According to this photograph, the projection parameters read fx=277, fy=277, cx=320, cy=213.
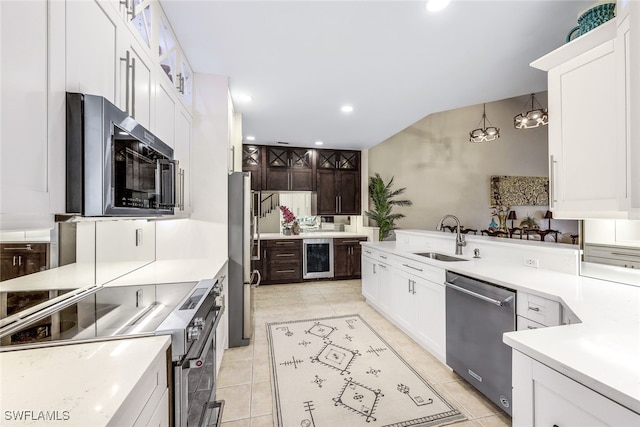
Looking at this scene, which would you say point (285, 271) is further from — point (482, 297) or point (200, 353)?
point (200, 353)

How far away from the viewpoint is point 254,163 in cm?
522

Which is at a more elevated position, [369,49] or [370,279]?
[369,49]

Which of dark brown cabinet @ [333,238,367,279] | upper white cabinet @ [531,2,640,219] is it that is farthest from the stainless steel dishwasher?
dark brown cabinet @ [333,238,367,279]

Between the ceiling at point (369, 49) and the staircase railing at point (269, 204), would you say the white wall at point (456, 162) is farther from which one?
the ceiling at point (369, 49)

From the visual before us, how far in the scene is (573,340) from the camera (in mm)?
981

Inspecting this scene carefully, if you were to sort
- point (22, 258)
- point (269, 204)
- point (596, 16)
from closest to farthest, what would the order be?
point (22, 258)
point (596, 16)
point (269, 204)

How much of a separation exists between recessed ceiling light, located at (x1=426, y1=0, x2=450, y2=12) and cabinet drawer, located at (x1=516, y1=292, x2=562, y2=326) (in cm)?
179

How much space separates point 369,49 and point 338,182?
3492mm

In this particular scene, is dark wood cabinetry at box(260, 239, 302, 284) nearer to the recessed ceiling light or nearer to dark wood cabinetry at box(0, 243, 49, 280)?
dark wood cabinetry at box(0, 243, 49, 280)

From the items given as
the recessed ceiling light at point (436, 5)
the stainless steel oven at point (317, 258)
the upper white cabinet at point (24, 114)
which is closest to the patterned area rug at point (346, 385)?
the upper white cabinet at point (24, 114)

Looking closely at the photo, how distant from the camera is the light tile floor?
1.80 m

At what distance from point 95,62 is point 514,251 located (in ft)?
9.59

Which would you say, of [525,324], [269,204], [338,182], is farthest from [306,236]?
[525,324]

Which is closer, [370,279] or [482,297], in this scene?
[482,297]
